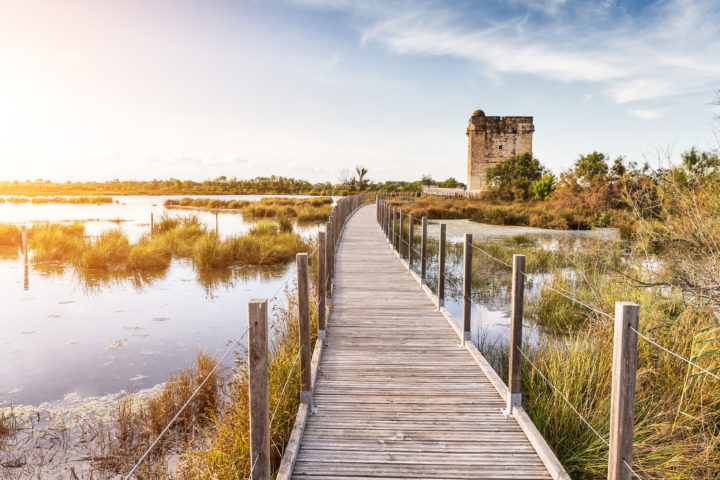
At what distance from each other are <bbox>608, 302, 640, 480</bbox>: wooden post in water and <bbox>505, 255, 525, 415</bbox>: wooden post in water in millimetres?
1235

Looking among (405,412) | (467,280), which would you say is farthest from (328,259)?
(405,412)

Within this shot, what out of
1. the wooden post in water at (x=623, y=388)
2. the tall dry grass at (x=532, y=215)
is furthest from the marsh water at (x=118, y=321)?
the tall dry grass at (x=532, y=215)

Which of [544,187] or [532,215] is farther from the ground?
[544,187]

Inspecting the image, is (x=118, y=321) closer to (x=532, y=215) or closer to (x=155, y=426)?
(x=155, y=426)

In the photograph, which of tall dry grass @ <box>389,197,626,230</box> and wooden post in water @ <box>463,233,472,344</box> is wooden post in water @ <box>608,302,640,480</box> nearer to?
wooden post in water @ <box>463,233,472,344</box>

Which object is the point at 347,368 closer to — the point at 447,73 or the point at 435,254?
the point at 435,254

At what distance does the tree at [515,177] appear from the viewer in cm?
3175

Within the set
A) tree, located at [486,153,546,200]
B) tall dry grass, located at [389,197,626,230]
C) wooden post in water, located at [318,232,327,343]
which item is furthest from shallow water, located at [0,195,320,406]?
tree, located at [486,153,546,200]

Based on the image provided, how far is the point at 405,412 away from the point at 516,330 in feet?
3.38

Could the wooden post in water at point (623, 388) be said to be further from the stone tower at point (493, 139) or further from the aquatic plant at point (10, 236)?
the stone tower at point (493, 139)

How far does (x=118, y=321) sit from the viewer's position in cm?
774

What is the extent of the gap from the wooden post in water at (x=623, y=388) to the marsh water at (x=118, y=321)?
12.2 feet

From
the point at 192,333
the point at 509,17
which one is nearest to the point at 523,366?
the point at 192,333

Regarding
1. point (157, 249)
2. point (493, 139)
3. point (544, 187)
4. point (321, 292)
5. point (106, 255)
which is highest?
Answer: point (493, 139)
